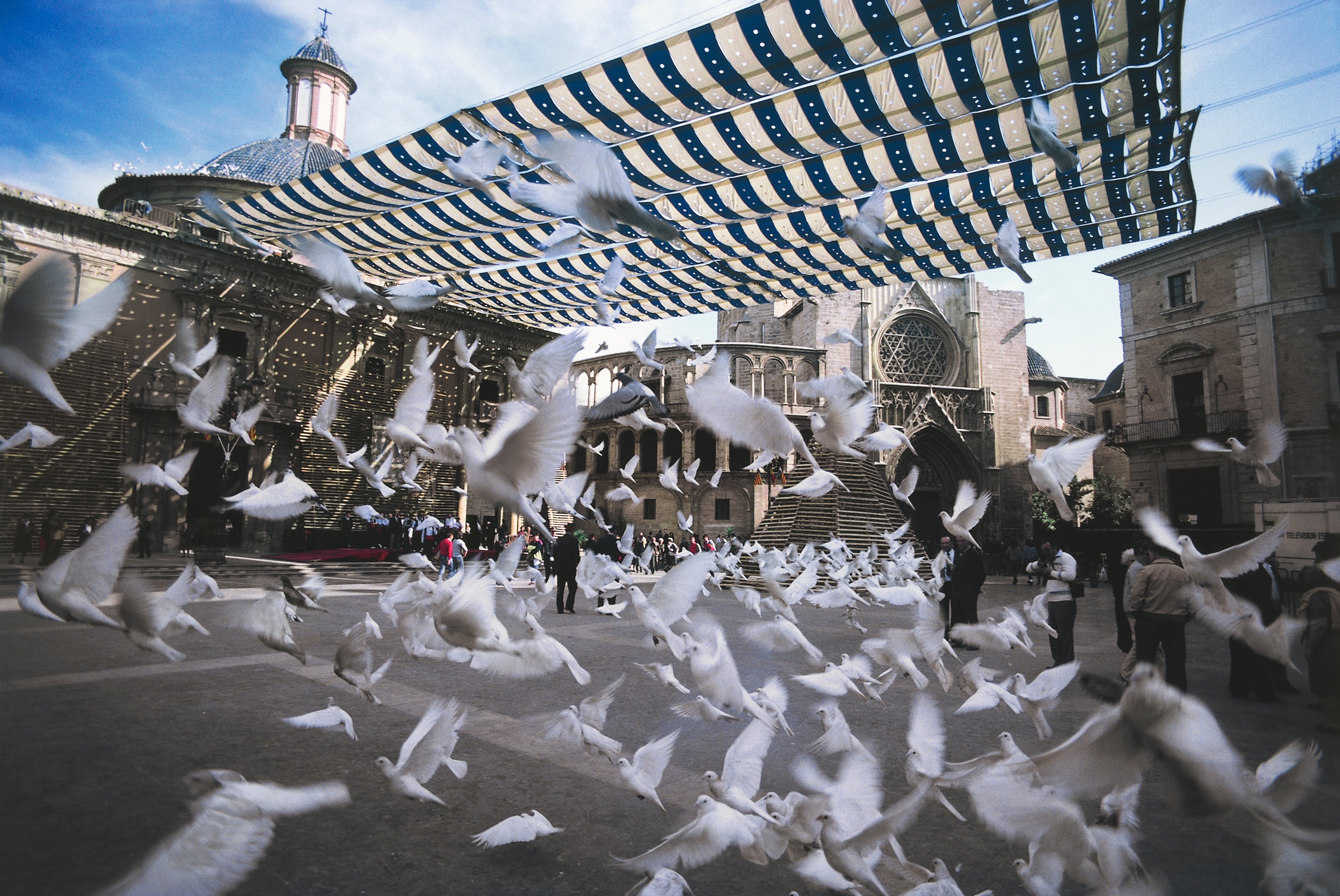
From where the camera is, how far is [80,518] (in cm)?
1623

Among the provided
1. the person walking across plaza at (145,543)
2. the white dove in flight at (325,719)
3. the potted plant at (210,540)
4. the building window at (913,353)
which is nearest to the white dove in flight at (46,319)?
the white dove in flight at (325,719)

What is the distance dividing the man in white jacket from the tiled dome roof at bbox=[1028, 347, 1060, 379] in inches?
1695

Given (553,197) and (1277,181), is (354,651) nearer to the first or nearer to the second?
(553,197)

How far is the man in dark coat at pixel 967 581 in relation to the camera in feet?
25.6

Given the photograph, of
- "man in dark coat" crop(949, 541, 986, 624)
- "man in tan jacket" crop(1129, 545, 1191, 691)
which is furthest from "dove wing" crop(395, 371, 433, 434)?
"man in dark coat" crop(949, 541, 986, 624)

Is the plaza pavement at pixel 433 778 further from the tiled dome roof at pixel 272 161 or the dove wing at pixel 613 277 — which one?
the tiled dome roof at pixel 272 161

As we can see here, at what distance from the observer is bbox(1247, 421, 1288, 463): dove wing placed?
3607 mm

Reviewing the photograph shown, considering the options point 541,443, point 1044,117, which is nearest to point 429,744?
point 541,443

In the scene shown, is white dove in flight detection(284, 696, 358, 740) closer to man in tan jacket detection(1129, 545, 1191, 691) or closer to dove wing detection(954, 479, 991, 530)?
dove wing detection(954, 479, 991, 530)

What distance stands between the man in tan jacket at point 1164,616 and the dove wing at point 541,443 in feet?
16.3

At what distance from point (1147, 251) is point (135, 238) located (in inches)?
1213

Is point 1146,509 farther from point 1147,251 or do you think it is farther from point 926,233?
point 1147,251

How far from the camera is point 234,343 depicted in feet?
64.2

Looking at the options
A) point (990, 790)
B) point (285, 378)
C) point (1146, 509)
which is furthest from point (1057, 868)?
point (285, 378)
